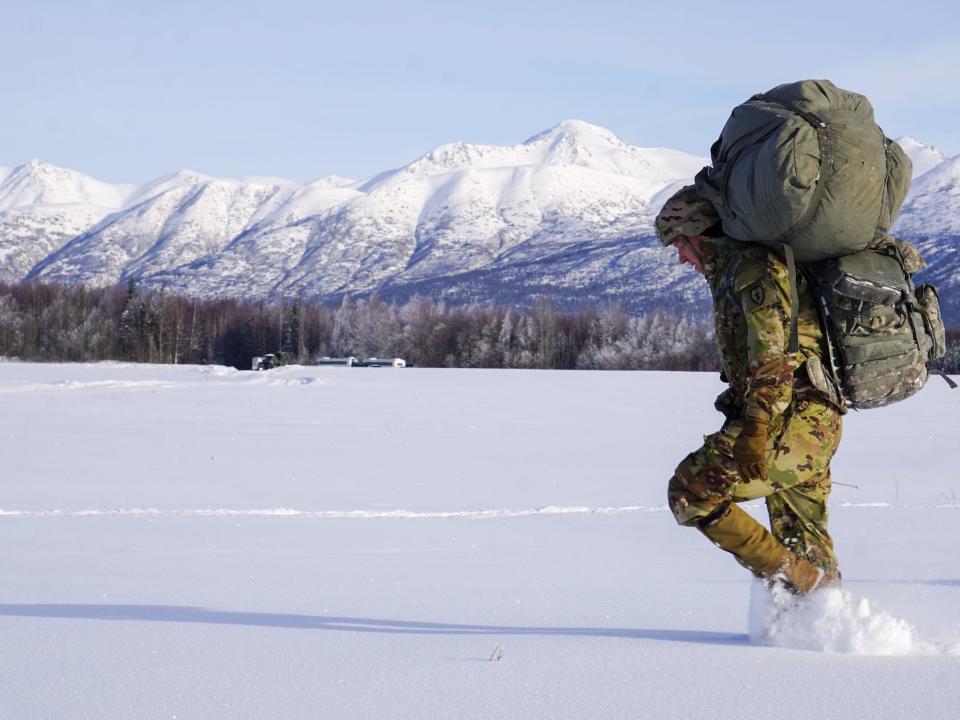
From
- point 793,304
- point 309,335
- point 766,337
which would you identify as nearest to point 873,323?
point 793,304

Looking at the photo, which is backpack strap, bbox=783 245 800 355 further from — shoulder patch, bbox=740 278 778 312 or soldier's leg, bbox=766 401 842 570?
soldier's leg, bbox=766 401 842 570

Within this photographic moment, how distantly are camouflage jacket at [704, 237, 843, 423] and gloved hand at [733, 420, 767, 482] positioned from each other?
0.03m

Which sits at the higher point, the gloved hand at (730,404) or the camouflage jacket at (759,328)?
the camouflage jacket at (759,328)

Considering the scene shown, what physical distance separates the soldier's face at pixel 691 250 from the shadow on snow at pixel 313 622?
4.25 feet

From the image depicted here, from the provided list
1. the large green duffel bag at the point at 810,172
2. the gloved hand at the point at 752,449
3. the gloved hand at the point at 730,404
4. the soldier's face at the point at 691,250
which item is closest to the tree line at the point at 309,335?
the soldier's face at the point at 691,250

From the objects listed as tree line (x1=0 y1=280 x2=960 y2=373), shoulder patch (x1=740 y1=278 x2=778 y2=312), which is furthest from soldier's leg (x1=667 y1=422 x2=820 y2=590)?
tree line (x1=0 y1=280 x2=960 y2=373)

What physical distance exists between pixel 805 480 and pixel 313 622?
6.19 ft

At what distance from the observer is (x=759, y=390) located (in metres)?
3.38

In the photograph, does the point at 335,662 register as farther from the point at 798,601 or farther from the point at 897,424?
the point at 897,424

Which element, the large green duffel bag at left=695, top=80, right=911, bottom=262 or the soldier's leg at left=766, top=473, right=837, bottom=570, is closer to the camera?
the large green duffel bag at left=695, top=80, right=911, bottom=262

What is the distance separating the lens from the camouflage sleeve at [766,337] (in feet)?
11.0

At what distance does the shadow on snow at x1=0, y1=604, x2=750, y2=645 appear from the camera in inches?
145

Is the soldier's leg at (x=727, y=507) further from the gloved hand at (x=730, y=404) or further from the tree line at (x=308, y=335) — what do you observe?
the tree line at (x=308, y=335)

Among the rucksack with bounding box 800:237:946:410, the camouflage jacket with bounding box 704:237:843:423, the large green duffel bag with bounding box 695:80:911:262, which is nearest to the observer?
the large green duffel bag with bounding box 695:80:911:262
